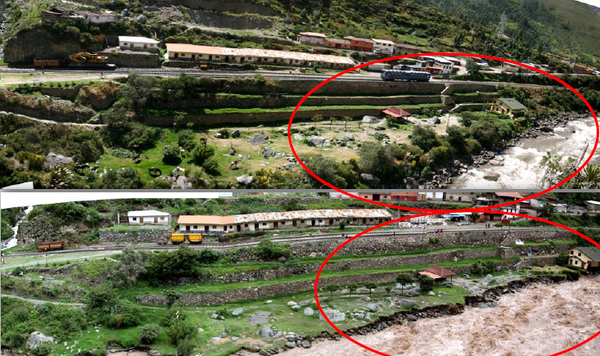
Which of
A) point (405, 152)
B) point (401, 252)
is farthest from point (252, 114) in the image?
point (401, 252)

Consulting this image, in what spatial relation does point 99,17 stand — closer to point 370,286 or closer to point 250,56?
point 250,56

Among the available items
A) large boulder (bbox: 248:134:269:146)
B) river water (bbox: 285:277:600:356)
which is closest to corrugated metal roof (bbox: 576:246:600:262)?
river water (bbox: 285:277:600:356)

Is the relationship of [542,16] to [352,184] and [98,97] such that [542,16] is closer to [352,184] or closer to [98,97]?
[352,184]

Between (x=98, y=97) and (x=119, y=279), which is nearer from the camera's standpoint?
(x=119, y=279)

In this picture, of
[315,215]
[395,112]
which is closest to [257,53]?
[395,112]

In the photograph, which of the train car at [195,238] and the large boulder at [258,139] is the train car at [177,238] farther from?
the large boulder at [258,139]

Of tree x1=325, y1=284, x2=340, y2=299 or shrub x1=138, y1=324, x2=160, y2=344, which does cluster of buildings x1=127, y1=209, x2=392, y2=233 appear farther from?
shrub x1=138, y1=324, x2=160, y2=344
